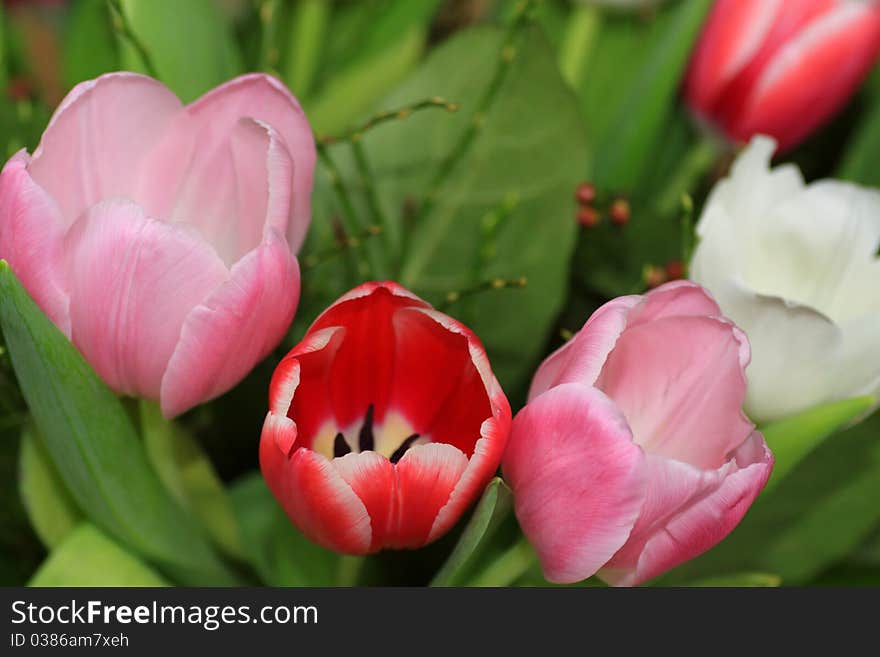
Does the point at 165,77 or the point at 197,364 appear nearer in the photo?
the point at 197,364

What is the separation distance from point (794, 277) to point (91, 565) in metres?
0.23

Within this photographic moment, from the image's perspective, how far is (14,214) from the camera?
0.25 metres

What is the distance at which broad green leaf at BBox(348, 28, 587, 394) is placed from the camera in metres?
0.38

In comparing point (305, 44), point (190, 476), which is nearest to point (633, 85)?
point (305, 44)

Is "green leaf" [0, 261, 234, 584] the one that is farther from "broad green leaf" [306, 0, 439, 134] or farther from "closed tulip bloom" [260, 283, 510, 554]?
"broad green leaf" [306, 0, 439, 134]

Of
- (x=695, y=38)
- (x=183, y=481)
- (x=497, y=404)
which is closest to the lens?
(x=497, y=404)

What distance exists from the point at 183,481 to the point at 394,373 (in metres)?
0.10

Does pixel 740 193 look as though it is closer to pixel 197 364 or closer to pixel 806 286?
pixel 806 286

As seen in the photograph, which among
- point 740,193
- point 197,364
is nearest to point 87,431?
point 197,364

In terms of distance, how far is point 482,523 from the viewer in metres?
0.26

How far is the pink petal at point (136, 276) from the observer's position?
251mm

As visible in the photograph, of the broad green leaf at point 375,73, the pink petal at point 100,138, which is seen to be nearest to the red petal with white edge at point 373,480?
the pink petal at point 100,138

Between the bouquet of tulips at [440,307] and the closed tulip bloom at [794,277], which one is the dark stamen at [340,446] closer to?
the bouquet of tulips at [440,307]

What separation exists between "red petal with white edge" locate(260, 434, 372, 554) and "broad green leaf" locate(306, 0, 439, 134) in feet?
0.72
